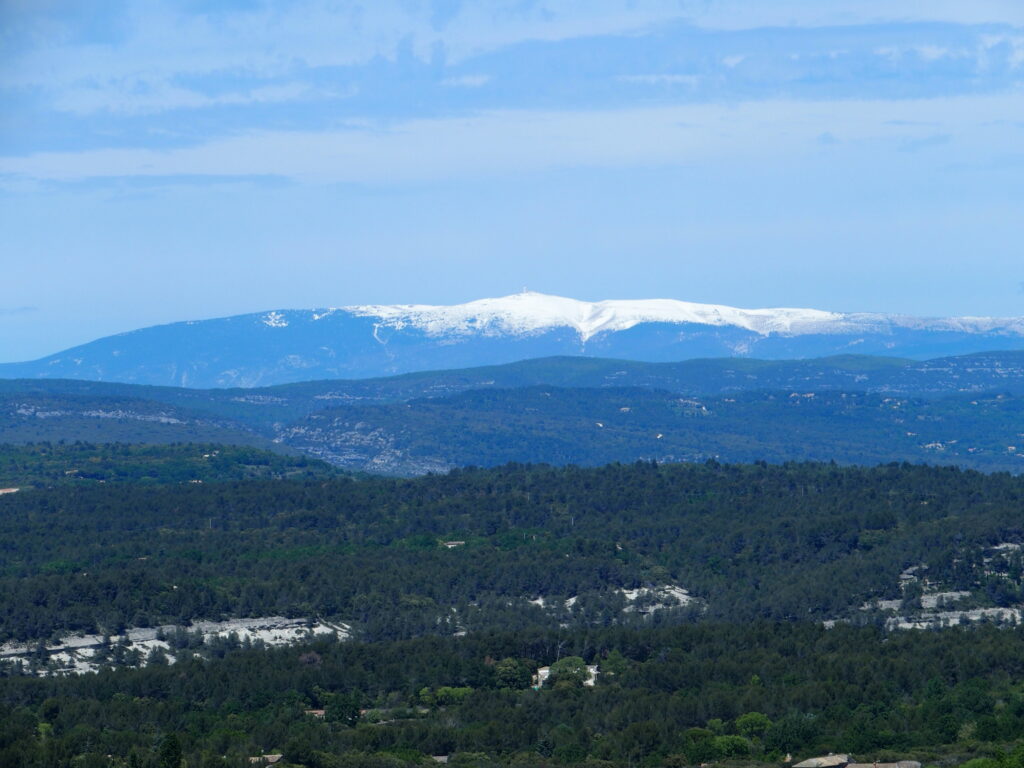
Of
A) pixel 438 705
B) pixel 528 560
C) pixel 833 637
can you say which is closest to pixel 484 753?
pixel 438 705

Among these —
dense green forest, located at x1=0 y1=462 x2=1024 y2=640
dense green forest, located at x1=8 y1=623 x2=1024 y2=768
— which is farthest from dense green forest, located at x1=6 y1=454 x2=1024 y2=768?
dense green forest, located at x1=0 y1=462 x2=1024 y2=640

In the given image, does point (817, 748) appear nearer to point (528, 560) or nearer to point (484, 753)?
point (484, 753)

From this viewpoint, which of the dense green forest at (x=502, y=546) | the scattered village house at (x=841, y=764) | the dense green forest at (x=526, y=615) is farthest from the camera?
the dense green forest at (x=502, y=546)

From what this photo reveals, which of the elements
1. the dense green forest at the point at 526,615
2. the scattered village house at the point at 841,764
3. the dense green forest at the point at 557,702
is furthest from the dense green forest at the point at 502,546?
the scattered village house at the point at 841,764

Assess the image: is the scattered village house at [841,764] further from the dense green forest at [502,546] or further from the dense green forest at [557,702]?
the dense green forest at [502,546]

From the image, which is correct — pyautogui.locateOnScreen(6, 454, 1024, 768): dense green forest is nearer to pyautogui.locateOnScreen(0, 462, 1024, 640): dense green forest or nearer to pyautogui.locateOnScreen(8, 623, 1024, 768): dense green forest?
pyautogui.locateOnScreen(8, 623, 1024, 768): dense green forest

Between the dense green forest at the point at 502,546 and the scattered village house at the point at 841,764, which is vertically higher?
the dense green forest at the point at 502,546

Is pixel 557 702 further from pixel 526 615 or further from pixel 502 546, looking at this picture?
pixel 502 546

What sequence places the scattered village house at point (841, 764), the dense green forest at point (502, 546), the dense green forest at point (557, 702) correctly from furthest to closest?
the dense green forest at point (502, 546) → the dense green forest at point (557, 702) → the scattered village house at point (841, 764)
